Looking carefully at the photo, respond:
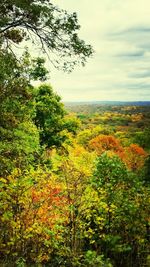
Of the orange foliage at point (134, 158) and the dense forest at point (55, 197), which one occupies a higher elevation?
the dense forest at point (55, 197)

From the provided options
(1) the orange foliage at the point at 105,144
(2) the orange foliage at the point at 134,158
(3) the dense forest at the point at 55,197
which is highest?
(3) the dense forest at the point at 55,197

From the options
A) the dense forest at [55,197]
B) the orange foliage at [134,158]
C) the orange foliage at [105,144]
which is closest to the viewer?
the dense forest at [55,197]

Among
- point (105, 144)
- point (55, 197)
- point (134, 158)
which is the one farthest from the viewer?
point (105, 144)

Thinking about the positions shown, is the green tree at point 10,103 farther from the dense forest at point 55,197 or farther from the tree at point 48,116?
the tree at point 48,116

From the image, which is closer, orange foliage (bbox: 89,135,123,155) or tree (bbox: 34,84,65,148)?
tree (bbox: 34,84,65,148)

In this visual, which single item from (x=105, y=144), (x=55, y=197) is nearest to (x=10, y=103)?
(x=55, y=197)

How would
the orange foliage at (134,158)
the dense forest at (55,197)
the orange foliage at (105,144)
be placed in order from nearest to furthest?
the dense forest at (55,197) < the orange foliage at (134,158) < the orange foliage at (105,144)

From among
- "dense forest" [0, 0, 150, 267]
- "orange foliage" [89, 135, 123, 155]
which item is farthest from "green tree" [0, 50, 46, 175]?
"orange foliage" [89, 135, 123, 155]

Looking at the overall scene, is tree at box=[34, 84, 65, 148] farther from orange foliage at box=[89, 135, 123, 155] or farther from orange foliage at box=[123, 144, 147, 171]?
orange foliage at box=[89, 135, 123, 155]

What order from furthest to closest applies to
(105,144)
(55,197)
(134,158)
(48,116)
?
(105,144), (134,158), (48,116), (55,197)

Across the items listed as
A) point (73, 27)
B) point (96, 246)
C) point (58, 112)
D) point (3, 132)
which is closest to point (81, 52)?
point (73, 27)

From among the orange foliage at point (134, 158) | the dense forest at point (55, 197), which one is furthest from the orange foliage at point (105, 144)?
the dense forest at point (55, 197)

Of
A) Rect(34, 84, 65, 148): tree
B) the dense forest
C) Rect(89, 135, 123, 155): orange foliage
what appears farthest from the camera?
Rect(89, 135, 123, 155): orange foliage

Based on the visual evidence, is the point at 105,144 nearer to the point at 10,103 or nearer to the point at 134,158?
the point at 134,158
